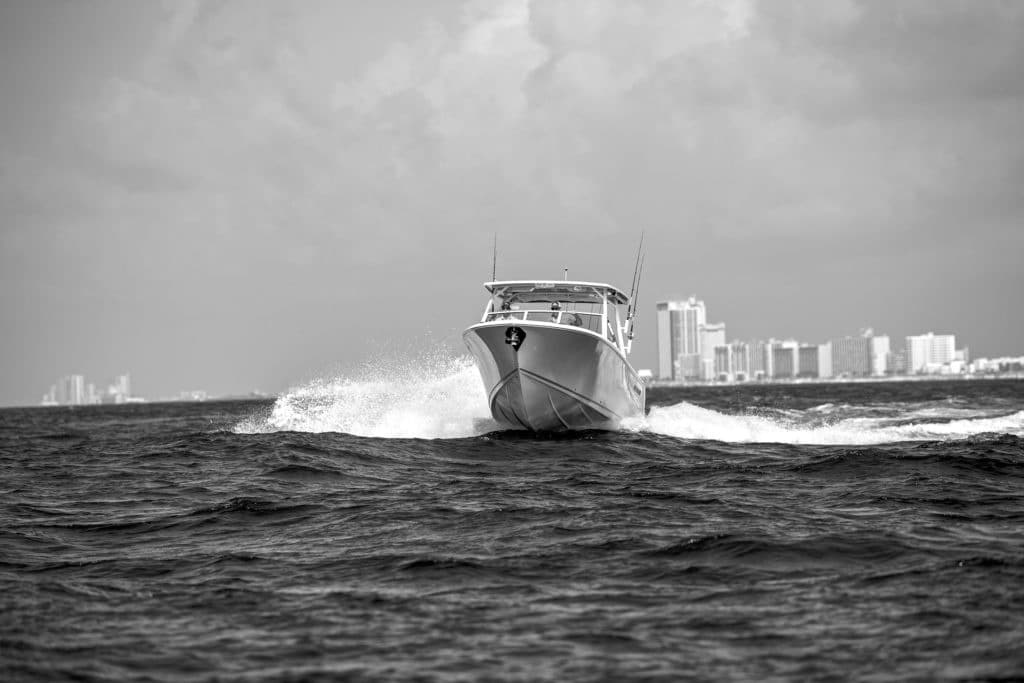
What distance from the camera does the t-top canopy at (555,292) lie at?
2200 centimetres

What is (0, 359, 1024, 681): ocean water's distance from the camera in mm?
5859

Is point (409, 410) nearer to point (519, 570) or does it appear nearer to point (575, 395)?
point (575, 395)

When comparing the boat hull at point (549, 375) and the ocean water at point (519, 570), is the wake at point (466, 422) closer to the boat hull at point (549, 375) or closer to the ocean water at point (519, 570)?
the boat hull at point (549, 375)

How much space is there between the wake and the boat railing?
8.05 feet

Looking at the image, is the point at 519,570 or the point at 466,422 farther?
the point at 466,422

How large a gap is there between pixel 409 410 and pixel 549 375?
6.14 m

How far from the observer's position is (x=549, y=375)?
20.1m

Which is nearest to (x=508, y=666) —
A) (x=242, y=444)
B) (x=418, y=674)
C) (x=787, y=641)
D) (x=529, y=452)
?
(x=418, y=674)

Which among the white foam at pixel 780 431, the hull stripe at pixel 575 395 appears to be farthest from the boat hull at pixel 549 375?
the white foam at pixel 780 431

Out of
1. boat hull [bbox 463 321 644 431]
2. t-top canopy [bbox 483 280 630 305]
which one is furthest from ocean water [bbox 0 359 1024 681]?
t-top canopy [bbox 483 280 630 305]

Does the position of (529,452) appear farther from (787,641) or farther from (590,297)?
(787,641)

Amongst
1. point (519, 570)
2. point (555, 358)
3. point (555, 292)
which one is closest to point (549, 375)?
point (555, 358)

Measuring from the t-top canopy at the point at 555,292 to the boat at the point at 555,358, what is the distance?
2 centimetres

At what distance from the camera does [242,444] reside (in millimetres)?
20359
